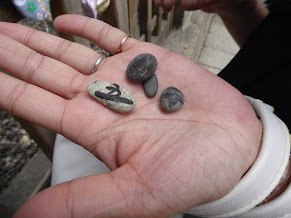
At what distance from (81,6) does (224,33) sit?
108 inches

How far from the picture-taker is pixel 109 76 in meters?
1.30

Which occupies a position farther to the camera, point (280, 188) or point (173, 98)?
point (173, 98)

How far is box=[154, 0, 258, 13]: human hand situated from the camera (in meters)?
1.70

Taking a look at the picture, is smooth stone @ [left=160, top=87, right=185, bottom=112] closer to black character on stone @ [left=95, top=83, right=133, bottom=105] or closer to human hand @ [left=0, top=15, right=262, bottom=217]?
human hand @ [left=0, top=15, right=262, bottom=217]

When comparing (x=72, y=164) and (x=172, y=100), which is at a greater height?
(x=172, y=100)

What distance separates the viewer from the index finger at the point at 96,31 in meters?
1.38

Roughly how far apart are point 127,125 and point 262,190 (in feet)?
2.01

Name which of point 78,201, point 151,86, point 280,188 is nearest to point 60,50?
point 151,86

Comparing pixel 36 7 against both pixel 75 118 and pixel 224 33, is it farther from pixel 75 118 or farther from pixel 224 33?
pixel 224 33

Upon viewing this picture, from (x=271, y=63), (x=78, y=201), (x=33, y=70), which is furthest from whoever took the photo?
(x=271, y=63)

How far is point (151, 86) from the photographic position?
1241mm

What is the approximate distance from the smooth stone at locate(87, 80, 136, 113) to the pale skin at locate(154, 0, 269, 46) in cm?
86

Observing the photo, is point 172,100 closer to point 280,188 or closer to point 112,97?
point 112,97

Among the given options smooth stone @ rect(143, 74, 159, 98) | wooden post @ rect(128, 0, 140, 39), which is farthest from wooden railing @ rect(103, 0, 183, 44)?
smooth stone @ rect(143, 74, 159, 98)
